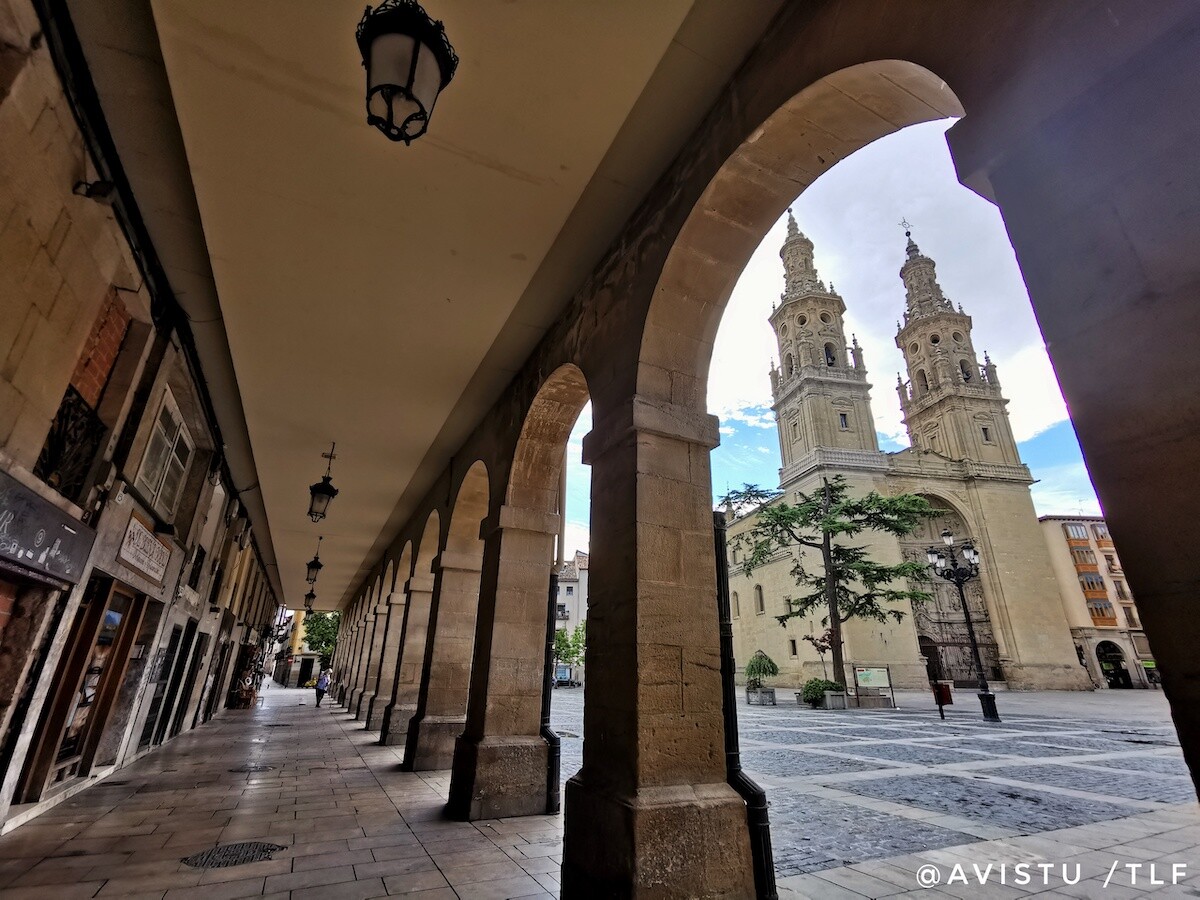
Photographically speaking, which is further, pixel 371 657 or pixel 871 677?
pixel 871 677

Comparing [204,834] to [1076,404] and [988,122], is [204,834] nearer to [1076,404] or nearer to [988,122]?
[1076,404]

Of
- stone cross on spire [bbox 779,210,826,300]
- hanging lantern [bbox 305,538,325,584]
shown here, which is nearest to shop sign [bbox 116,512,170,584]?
hanging lantern [bbox 305,538,325,584]

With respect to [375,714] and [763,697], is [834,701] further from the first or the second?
[375,714]

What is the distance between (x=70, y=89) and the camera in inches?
128

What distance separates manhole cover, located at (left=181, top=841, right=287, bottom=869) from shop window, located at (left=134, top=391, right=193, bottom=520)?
376 cm

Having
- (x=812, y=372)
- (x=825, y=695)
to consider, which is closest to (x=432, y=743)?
(x=825, y=695)

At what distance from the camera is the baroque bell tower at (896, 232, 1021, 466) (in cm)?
3694

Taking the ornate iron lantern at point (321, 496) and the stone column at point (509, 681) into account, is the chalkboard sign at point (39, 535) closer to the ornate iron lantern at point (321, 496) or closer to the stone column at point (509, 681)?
the ornate iron lantern at point (321, 496)

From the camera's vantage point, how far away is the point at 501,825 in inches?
185

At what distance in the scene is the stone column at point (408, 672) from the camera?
375 inches

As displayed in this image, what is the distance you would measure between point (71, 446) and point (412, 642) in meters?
6.56

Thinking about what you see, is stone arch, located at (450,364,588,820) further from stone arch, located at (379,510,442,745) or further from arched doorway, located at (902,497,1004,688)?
arched doorway, located at (902,497,1004,688)

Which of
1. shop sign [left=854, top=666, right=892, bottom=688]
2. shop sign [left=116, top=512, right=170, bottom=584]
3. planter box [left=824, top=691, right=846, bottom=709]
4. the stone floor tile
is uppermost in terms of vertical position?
shop sign [left=116, top=512, right=170, bottom=584]

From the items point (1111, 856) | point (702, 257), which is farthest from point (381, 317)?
point (1111, 856)
